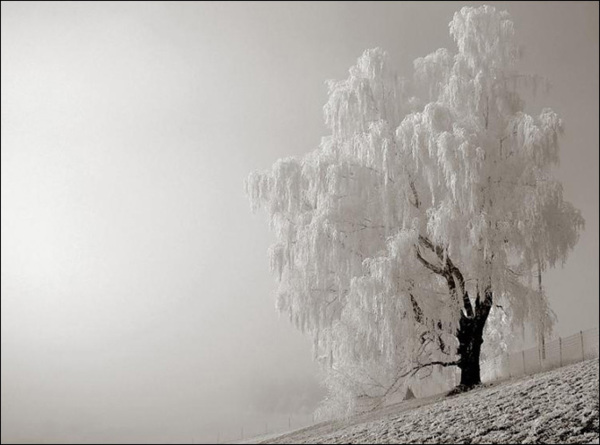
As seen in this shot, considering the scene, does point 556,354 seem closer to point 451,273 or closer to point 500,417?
point 451,273

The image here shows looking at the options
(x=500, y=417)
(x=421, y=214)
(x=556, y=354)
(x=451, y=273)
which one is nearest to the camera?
(x=500, y=417)

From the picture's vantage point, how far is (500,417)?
9.80 metres

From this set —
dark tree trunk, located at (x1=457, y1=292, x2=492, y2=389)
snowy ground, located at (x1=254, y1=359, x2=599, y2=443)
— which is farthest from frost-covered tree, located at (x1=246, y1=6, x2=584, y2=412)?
snowy ground, located at (x1=254, y1=359, x2=599, y2=443)

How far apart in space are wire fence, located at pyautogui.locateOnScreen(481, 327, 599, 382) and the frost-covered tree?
965 mm

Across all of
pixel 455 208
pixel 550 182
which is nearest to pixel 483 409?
pixel 455 208

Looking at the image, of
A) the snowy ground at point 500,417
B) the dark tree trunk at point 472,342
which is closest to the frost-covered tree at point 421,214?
the dark tree trunk at point 472,342

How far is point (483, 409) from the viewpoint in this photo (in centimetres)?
1030

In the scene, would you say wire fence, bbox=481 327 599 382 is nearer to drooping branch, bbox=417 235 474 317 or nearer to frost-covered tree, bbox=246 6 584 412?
frost-covered tree, bbox=246 6 584 412

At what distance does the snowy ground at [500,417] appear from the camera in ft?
29.6

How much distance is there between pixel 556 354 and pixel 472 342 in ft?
7.73

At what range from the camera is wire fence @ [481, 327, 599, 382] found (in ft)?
43.5

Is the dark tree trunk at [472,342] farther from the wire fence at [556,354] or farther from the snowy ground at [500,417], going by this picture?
the wire fence at [556,354]

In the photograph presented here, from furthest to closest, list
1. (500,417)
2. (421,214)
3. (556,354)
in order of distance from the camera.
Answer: (556,354)
(421,214)
(500,417)

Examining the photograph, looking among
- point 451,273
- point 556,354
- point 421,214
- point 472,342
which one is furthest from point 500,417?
point 556,354
